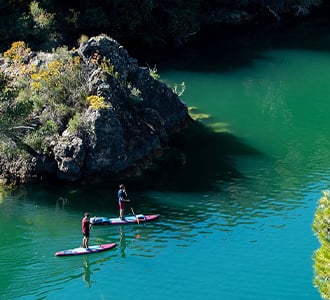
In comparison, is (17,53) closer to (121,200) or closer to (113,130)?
(113,130)

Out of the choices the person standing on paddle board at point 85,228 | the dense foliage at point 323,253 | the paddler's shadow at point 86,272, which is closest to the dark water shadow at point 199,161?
the person standing on paddle board at point 85,228

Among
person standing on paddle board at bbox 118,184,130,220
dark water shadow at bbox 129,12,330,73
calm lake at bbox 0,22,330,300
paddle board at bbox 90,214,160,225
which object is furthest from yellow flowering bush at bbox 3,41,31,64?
dark water shadow at bbox 129,12,330,73

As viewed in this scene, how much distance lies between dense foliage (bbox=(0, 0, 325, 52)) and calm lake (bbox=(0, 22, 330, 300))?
539 inches

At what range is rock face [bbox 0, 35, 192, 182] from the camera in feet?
120

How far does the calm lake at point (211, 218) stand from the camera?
90.6ft

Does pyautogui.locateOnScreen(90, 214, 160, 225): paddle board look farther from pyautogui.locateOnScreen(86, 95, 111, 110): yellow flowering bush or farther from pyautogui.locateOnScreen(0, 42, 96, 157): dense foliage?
pyautogui.locateOnScreen(86, 95, 111, 110): yellow flowering bush

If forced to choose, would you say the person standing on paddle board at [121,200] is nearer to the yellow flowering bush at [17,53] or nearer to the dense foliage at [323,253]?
the yellow flowering bush at [17,53]

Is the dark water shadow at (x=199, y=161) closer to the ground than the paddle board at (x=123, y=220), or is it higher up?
higher up

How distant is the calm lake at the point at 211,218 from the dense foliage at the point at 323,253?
9.90m

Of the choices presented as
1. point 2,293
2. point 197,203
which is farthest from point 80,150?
point 2,293

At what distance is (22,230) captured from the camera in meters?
32.5

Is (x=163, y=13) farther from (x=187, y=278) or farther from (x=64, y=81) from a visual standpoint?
(x=187, y=278)

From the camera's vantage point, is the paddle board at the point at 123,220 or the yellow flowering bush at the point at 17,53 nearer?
the paddle board at the point at 123,220

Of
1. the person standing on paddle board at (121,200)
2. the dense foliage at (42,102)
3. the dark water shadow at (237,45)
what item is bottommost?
the person standing on paddle board at (121,200)
